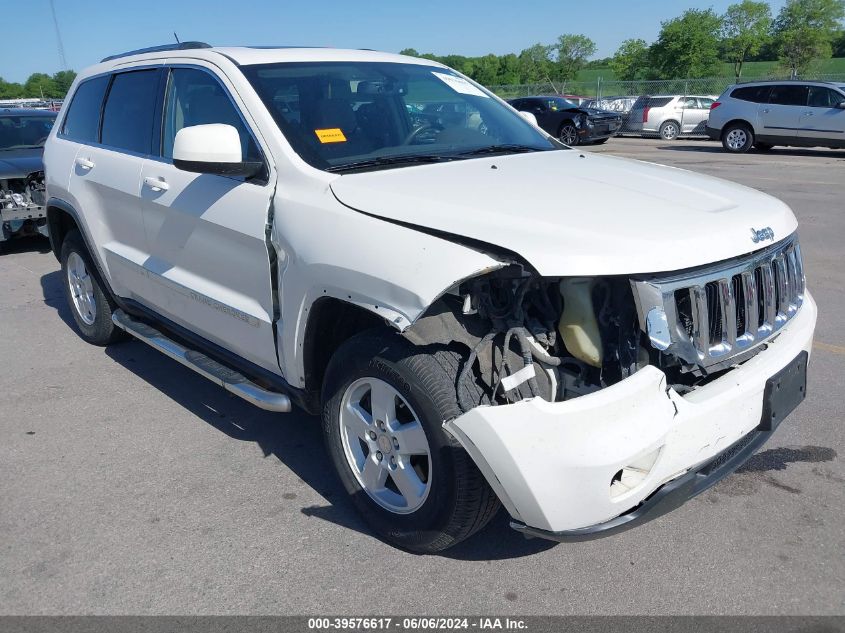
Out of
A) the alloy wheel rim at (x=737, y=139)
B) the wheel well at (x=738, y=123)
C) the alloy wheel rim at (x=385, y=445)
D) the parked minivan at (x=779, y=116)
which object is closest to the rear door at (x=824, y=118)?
the parked minivan at (x=779, y=116)

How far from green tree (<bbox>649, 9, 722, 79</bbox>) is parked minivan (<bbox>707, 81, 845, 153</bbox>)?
27970 millimetres

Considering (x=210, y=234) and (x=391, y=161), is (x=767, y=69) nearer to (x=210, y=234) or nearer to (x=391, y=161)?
(x=391, y=161)

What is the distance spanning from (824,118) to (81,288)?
1731 centimetres

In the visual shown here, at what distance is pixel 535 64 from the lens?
3004 inches

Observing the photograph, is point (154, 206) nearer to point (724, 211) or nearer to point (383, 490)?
point (383, 490)

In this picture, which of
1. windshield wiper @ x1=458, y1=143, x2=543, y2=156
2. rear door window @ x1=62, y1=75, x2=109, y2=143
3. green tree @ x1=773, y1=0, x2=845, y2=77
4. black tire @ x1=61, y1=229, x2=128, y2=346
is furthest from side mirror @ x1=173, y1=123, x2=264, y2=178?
green tree @ x1=773, y1=0, x2=845, y2=77

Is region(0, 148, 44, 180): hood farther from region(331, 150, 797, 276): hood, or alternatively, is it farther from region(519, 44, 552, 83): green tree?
region(519, 44, 552, 83): green tree

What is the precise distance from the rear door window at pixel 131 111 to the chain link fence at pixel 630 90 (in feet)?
71.6

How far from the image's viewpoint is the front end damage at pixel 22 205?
27.4ft

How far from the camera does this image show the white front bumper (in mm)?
2275

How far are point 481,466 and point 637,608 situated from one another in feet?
2.83

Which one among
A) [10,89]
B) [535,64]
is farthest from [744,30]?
[10,89]

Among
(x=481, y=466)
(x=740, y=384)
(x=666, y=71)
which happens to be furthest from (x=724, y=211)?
(x=666, y=71)

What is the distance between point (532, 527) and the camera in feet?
8.06
